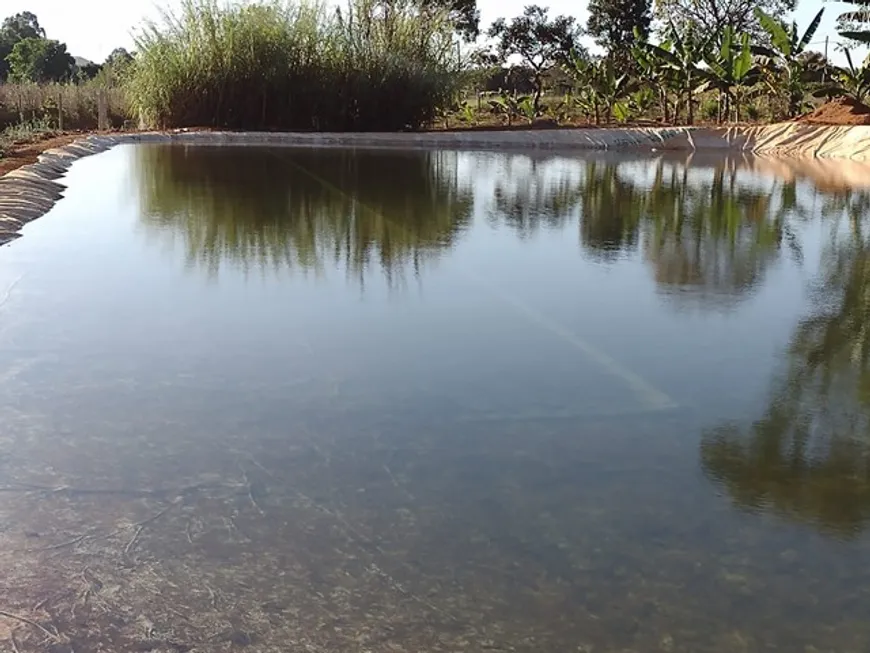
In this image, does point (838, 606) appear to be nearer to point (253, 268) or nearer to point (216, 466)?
point (216, 466)

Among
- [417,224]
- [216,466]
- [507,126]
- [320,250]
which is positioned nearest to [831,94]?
[507,126]

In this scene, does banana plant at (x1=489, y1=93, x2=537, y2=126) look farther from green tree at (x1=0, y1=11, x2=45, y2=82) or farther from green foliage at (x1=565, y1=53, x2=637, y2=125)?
green tree at (x1=0, y1=11, x2=45, y2=82)

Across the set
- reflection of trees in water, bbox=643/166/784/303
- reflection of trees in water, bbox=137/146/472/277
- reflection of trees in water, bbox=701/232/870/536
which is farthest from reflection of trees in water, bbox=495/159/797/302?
reflection of trees in water, bbox=701/232/870/536

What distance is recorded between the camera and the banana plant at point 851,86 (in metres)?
20.1

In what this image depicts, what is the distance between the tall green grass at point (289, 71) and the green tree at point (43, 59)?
24696mm

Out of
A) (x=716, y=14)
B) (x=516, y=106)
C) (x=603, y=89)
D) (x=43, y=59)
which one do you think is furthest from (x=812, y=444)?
(x=43, y=59)

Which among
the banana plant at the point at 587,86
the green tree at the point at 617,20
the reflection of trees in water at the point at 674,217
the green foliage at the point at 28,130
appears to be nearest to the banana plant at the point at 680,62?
the banana plant at the point at 587,86

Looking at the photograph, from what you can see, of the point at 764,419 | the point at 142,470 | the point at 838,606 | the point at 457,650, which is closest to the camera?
the point at 457,650

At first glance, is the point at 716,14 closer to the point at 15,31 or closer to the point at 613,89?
the point at 613,89

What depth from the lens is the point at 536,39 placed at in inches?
1344

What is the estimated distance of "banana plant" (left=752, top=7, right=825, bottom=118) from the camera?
2003 centimetres

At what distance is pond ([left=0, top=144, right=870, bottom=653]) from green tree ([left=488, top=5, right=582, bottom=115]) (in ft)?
90.4

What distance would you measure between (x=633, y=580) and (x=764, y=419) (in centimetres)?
150

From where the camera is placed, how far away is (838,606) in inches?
102
